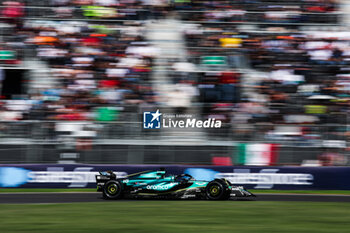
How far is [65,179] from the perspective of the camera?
1453cm

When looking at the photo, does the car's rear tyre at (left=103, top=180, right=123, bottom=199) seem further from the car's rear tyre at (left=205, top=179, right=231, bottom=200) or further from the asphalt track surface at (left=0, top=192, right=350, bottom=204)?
the car's rear tyre at (left=205, top=179, right=231, bottom=200)

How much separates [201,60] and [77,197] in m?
5.81

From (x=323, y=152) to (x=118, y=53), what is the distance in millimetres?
6380

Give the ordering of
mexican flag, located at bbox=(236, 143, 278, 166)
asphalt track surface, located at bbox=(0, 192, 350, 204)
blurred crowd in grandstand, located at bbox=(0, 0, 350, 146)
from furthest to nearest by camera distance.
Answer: blurred crowd in grandstand, located at bbox=(0, 0, 350, 146) < mexican flag, located at bbox=(236, 143, 278, 166) < asphalt track surface, located at bbox=(0, 192, 350, 204)

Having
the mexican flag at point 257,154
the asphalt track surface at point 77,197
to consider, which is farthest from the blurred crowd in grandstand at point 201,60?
the asphalt track surface at point 77,197

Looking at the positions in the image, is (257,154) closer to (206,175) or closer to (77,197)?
(206,175)

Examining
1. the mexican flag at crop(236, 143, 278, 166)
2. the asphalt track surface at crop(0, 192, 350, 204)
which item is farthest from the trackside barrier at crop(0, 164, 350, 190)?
the asphalt track surface at crop(0, 192, 350, 204)

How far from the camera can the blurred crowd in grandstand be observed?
49.0 ft

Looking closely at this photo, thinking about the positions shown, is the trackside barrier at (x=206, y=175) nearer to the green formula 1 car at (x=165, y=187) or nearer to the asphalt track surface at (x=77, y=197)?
the asphalt track surface at (x=77, y=197)

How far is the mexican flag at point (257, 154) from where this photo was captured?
46.9 ft

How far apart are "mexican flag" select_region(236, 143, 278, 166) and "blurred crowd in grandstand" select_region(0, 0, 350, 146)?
0.27m

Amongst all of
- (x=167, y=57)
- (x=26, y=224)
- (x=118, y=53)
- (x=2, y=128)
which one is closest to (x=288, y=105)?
(x=167, y=57)

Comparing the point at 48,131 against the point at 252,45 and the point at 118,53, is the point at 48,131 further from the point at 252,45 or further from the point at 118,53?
the point at 252,45

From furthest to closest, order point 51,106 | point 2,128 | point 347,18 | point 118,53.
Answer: point 347,18, point 118,53, point 51,106, point 2,128
